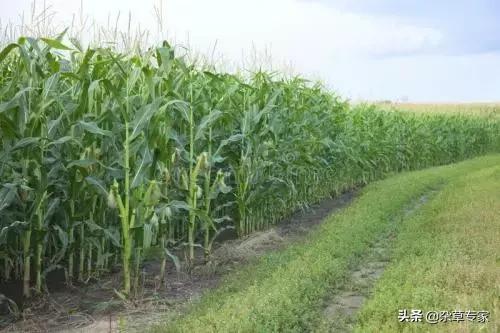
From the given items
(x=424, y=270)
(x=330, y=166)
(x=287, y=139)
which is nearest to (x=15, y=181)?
(x=424, y=270)

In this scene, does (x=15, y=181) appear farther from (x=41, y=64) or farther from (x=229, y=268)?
(x=229, y=268)

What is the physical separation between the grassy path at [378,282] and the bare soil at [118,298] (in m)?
0.37

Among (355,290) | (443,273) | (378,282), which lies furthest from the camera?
(355,290)

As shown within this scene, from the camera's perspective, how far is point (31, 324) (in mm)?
5605

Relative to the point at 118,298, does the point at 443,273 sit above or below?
above

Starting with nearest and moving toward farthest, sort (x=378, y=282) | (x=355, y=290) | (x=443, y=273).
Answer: (x=443, y=273) → (x=378, y=282) → (x=355, y=290)

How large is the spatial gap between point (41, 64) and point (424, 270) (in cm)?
455

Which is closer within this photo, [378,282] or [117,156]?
[378,282]

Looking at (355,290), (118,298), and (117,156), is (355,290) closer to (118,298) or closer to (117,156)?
(118,298)

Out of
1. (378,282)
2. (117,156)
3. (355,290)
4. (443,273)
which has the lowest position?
(355,290)

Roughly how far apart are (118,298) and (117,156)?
1.51 metres

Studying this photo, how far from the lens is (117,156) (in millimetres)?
6469

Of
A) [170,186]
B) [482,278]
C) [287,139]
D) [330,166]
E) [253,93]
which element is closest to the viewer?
[482,278]

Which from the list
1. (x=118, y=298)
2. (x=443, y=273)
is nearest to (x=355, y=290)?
(x=443, y=273)
